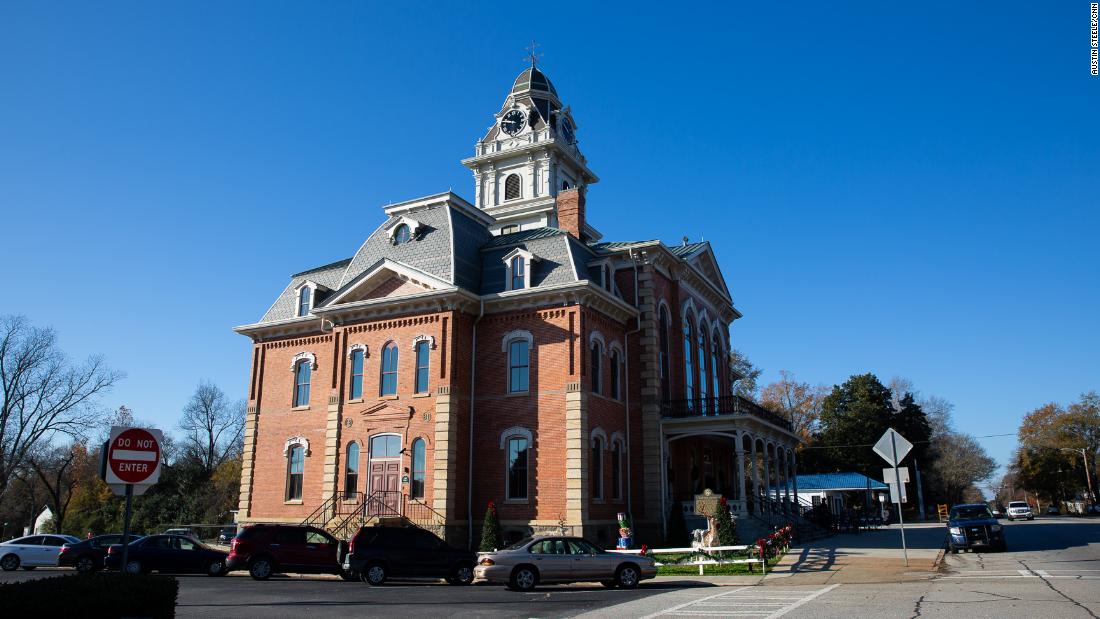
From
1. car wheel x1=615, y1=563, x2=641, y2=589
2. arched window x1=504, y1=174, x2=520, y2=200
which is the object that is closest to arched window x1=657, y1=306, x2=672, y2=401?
arched window x1=504, y1=174, x2=520, y2=200

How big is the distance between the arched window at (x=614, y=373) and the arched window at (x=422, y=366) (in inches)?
280

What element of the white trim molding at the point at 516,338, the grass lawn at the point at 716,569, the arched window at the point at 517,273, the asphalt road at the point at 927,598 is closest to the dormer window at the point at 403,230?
the arched window at the point at 517,273

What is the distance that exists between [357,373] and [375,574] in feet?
39.1

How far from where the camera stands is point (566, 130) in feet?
156

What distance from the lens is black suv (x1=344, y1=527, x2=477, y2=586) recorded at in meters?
20.6

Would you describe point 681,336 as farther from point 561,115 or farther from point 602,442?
point 561,115

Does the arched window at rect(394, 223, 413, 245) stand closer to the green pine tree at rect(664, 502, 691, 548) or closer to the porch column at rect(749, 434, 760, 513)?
the green pine tree at rect(664, 502, 691, 548)

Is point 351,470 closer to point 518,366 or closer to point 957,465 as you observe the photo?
point 518,366

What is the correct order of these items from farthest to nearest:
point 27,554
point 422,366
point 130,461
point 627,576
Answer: point 422,366
point 27,554
point 627,576
point 130,461

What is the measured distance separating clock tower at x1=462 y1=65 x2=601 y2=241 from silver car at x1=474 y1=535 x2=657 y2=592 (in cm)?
2613

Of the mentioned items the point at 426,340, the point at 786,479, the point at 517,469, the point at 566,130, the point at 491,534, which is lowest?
the point at 491,534

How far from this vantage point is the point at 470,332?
30.2 metres

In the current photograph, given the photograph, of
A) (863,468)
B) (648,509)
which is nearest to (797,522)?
(648,509)

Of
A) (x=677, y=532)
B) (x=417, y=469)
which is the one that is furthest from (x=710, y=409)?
(x=417, y=469)
